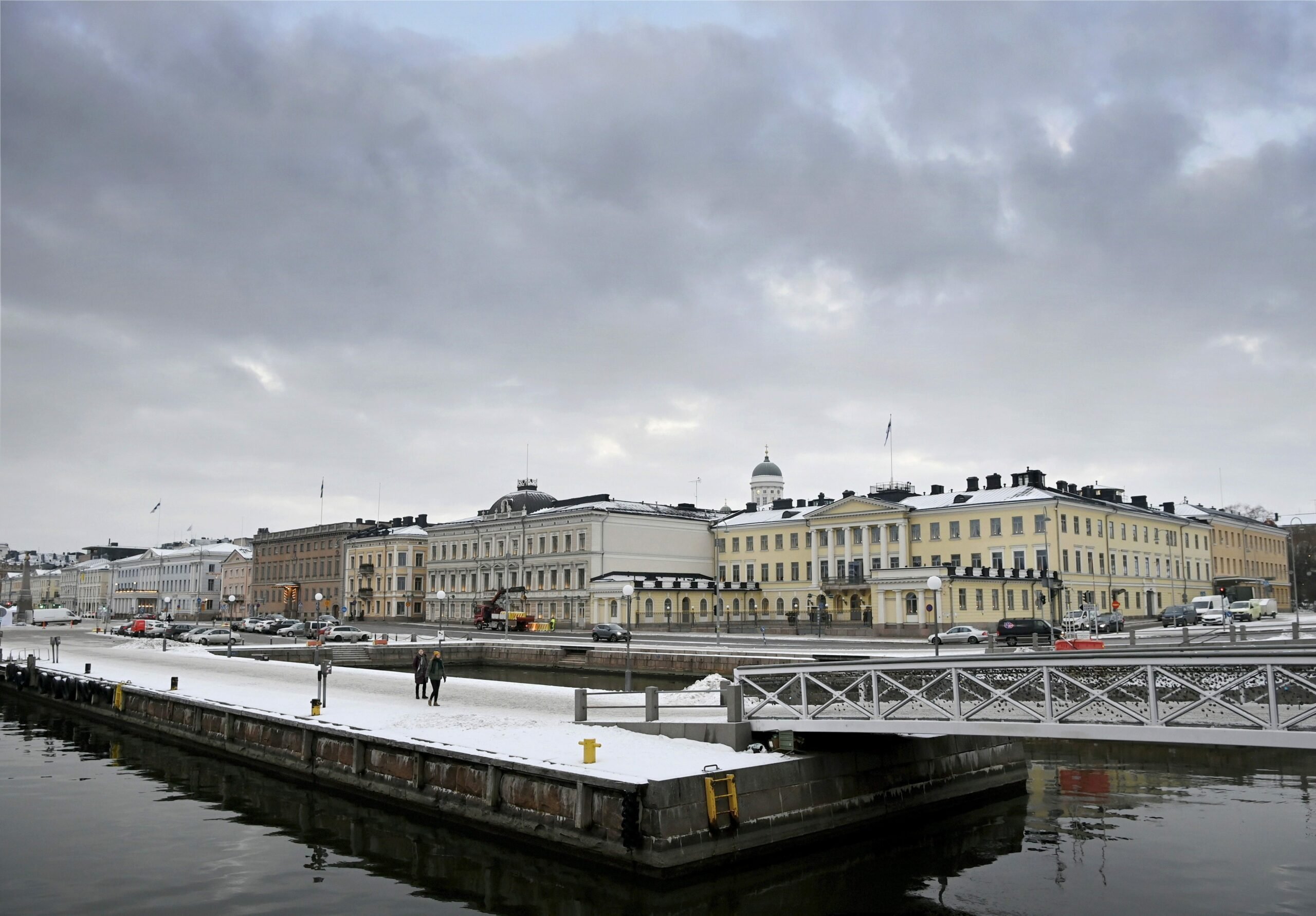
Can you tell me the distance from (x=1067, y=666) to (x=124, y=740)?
32813mm

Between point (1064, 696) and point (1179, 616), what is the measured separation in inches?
2126

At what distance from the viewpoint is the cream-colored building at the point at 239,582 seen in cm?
14488

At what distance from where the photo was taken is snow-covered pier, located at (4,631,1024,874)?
18.4 meters

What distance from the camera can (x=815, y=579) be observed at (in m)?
94.7

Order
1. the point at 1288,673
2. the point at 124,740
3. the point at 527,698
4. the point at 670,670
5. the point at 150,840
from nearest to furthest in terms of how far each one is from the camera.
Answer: the point at 1288,673 → the point at 150,840 → the point at 527,698 → the point at 124,740 → the point at 670,670

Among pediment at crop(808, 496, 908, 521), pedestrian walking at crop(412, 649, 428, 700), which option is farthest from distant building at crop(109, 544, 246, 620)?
pedestrian walking at crop(412, 649, 428, 700)

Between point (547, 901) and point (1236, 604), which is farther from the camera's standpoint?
A: point (1236, 604)

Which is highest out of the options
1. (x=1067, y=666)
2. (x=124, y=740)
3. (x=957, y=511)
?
(x=957, y=511)

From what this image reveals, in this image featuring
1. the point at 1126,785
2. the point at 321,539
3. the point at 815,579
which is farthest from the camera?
the point at 321,539

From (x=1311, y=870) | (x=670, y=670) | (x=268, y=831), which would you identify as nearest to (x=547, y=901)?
(x=268, y=831)

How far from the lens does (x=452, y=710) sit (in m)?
30.5

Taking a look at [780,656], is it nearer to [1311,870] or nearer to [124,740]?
[124,740]

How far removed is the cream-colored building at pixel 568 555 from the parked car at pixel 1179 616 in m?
38.9

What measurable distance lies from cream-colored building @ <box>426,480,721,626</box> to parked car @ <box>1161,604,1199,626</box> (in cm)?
3889
